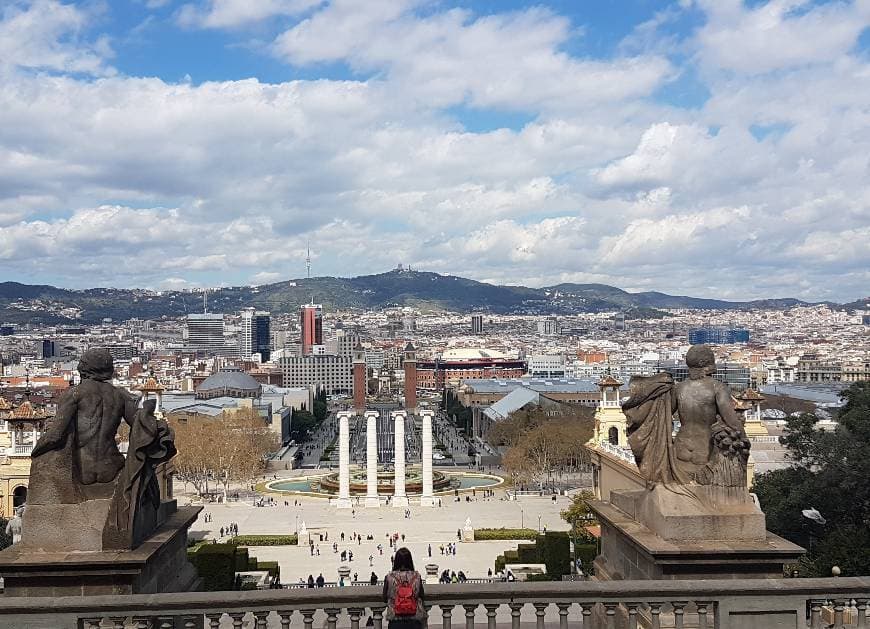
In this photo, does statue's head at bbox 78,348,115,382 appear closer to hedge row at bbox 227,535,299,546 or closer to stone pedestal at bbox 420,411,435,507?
hedge row at bbox 227,535,299,546

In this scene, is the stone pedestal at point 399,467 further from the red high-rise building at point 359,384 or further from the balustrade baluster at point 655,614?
the red high-rise building at point 359,384

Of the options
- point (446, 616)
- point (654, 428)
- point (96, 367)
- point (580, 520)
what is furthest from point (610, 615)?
point (580, 520)

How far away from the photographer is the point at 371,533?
50188 millimetres

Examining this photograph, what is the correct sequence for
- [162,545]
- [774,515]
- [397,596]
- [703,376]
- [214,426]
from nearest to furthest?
[397,596]
[162,545]
[703,376]
[774,515]
[214,426]

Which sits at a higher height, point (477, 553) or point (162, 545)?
point (162, 545)

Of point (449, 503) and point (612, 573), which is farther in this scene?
point (449, 503)

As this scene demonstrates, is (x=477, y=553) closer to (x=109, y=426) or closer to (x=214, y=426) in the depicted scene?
(x=214, y=426)

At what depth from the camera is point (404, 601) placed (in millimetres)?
6910

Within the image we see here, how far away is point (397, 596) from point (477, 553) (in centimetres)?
3746

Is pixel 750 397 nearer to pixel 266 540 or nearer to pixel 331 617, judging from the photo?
pixel 266 540

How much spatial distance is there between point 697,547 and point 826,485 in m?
24.1

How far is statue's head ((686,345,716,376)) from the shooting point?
832 centimetres

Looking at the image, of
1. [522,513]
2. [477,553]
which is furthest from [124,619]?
[522,513]

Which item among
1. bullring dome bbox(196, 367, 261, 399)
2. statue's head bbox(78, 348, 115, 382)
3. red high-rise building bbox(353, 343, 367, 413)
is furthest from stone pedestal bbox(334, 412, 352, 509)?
red high-rise building bbox(353, 343, 367, 413)
